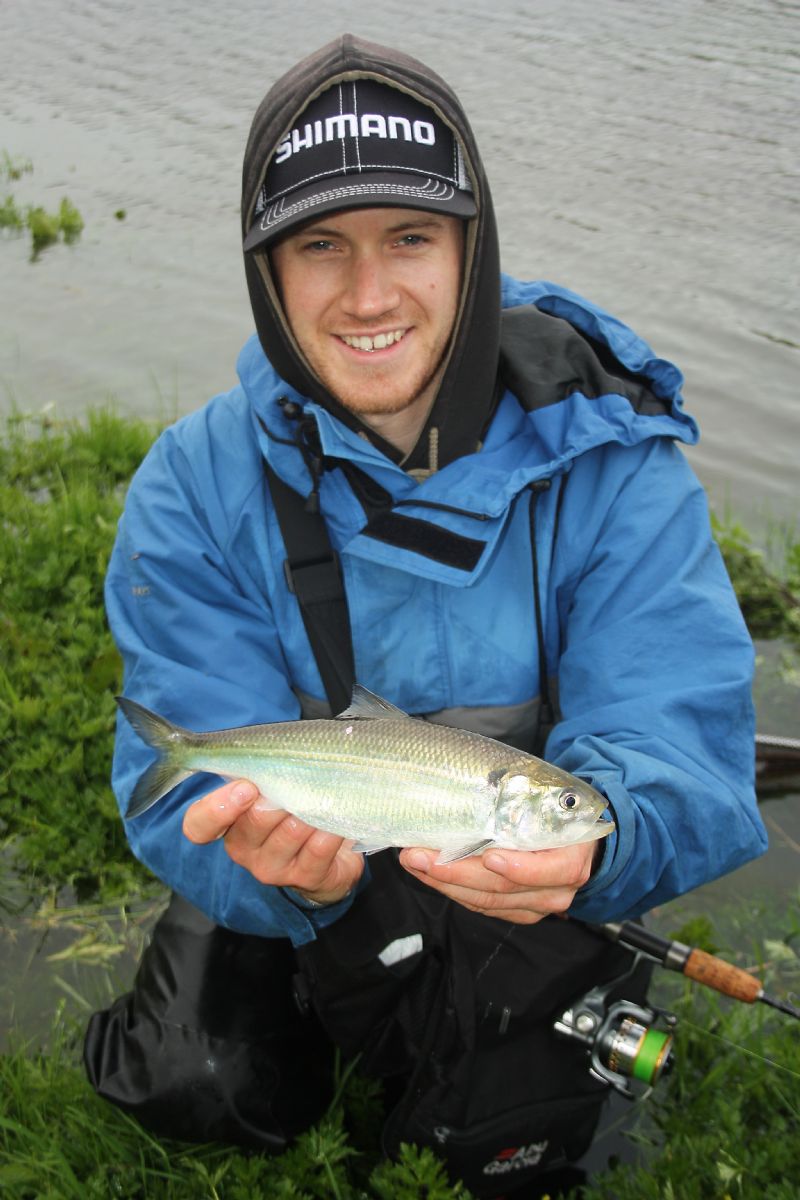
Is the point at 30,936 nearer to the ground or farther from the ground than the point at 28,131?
nearer to the ground

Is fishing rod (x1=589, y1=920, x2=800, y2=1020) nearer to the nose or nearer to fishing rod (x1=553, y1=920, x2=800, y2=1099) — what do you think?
fishing rod (x1=553, y1=920, x2=800, y2=1099)

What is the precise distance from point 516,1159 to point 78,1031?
1.77 meters

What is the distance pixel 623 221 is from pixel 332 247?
31.6 ft

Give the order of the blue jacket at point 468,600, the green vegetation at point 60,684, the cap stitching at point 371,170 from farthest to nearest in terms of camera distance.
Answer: the green vegetation at point 60,684, the cap stitching at point 371,170, the blue jacket at point 468,600

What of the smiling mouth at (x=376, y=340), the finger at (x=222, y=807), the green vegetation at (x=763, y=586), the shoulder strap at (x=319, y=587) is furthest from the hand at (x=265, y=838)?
the green vegetation at (x=763, y=586)

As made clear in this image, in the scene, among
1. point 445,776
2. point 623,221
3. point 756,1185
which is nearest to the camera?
point 445,776

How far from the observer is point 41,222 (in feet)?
43.1

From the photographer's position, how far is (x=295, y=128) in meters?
3.50

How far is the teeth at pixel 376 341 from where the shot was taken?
360cm

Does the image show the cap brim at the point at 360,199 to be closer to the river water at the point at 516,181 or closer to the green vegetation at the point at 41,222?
the river water at the point at 516,181

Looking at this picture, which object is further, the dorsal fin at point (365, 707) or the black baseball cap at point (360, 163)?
the black baseball cap at point (360, 163)

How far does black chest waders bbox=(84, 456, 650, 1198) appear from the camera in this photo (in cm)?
342

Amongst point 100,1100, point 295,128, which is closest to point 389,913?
point 100,1100

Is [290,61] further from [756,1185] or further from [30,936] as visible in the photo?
[756,1185]
